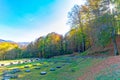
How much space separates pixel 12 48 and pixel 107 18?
85.9 meters

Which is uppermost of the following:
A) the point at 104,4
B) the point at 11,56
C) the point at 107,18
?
the point at 104,4

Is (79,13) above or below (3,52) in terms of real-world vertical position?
above

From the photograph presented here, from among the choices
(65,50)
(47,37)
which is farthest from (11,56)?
(65,50)

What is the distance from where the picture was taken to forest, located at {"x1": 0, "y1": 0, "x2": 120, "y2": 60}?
35.3 meters

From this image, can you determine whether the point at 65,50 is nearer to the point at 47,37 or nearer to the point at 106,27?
the point at 47,37

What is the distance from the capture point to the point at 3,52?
362ft

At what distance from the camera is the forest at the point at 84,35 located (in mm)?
35344

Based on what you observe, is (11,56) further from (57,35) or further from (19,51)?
(57,35)

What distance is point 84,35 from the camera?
59844 mm

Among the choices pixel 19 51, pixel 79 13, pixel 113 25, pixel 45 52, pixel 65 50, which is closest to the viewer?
pixel 113 25

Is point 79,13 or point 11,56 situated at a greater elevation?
point 79,13

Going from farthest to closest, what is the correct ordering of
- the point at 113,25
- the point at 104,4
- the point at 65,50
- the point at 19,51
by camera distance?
the point at 19,51, the point at 65,50, the point at 104,4, the point at 113,25

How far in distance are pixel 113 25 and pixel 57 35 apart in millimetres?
57369

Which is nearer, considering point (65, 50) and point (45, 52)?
point (65, 50)
